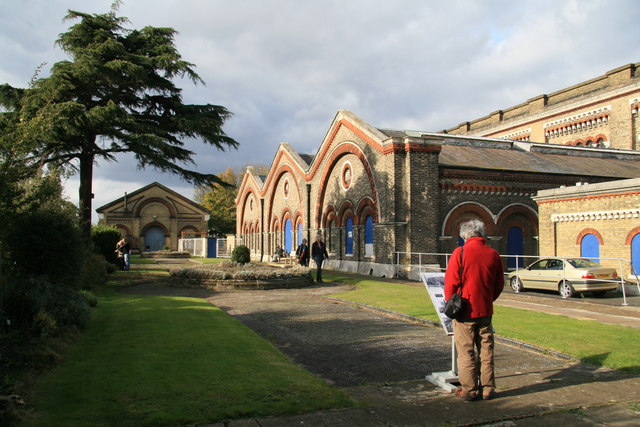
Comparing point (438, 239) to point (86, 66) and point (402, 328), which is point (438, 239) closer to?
point (402, 328)

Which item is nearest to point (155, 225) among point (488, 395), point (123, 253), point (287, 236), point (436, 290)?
point (287, 236)

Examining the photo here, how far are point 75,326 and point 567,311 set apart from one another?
10987mm

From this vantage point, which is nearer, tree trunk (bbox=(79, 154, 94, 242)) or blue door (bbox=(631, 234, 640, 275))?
blue door (bbox=(631, 234, 640, 275))

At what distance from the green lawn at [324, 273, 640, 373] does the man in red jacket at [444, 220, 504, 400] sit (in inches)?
103

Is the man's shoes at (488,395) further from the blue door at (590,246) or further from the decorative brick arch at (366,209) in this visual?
the decorative brick arch at (366,209)

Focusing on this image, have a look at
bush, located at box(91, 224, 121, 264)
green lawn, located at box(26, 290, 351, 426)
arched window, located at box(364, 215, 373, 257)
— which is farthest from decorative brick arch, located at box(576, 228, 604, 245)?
bush, located at box(91, 224, 121, 264)

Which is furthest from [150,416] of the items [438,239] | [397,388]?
[438,239]

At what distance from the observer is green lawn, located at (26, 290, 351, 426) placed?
466 cm

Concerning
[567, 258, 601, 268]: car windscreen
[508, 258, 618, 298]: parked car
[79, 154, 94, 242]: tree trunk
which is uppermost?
[79, 154, 94, 242]: tree trunk

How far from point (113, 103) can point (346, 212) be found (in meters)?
13.4

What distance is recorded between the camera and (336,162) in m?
27.8

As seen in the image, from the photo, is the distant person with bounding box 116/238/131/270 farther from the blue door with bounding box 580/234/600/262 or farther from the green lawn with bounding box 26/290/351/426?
the blue door with bounding box 580/234/600/262

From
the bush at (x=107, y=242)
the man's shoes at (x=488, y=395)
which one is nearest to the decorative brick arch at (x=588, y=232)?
the man's shoes at (x=488, y=395)

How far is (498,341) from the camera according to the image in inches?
334
